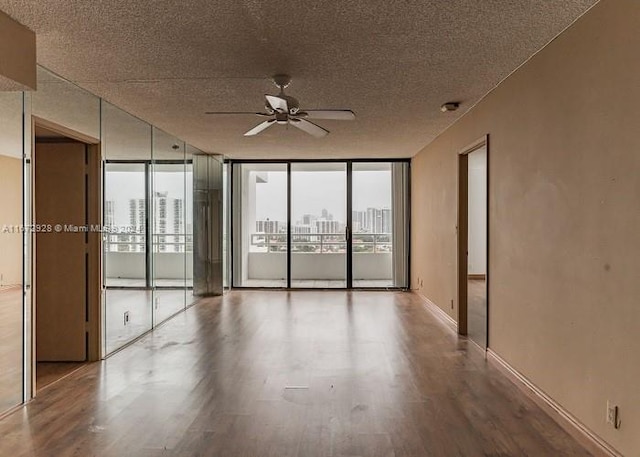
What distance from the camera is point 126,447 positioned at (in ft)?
9.37

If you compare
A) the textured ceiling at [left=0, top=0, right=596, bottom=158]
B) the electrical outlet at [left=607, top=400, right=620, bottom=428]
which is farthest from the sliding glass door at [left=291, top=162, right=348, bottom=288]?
the electrical outlet at [left=607, top=400, right=620, bottom=428]

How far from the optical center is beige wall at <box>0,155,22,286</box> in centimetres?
346

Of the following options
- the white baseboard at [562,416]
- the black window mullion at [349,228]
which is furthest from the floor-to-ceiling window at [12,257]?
the black window mullion at [349,228]

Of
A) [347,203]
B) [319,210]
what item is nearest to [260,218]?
[319,210]

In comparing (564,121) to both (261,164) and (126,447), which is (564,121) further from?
(261,164)

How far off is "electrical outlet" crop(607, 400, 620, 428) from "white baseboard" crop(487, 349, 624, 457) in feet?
0.44

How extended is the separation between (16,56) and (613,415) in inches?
155

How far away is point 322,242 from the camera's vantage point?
9.73 metres

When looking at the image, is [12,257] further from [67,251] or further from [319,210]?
[319,210]

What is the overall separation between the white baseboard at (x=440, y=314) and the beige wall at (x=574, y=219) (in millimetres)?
1376

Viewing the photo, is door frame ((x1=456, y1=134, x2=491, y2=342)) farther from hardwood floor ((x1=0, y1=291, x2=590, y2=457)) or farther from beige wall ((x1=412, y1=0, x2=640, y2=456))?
beige wall ((x1=412, y1=0, x2=640, y2=456))

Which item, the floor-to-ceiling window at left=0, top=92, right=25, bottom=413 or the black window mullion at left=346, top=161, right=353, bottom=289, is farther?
the black window mullion at left=346, top=161, right=353, bottom=289

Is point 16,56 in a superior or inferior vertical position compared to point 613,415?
superior

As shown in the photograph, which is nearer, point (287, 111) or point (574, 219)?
point (574, 219)
